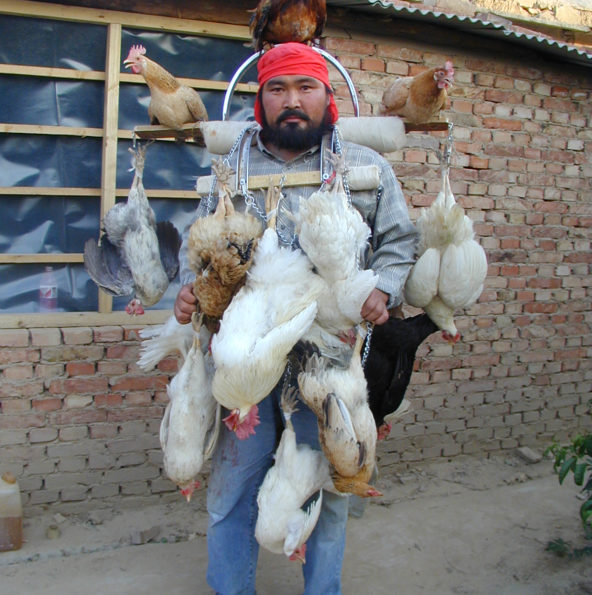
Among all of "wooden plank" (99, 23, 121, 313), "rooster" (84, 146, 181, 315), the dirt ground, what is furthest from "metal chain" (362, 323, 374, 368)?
"wooden plank" (99, 23, 121, 313)

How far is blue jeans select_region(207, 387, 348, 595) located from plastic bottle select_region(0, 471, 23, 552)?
125 centimetres

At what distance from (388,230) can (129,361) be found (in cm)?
181

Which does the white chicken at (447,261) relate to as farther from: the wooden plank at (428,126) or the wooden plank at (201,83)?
the wooden plank at (201,83)

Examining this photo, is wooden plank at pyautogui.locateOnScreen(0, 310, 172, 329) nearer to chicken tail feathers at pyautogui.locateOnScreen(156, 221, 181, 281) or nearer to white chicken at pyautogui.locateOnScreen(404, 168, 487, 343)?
chicken tail feathers at pyautogui.locateOnScreen(156, 221, 181, 281)

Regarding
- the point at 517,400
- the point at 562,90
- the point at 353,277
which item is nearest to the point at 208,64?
the point at 353,277

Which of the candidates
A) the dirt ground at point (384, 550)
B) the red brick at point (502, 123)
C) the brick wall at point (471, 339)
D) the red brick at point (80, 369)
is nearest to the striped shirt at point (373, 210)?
the brick wall at point (471, 339)

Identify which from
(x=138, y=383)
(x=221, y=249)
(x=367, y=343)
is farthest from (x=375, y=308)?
(x=138, y=383)

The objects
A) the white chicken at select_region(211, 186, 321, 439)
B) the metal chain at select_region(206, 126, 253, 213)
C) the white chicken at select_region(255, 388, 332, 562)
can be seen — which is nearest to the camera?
the white chicken at select_region(211, 186, 321, 439)

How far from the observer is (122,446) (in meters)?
3.36

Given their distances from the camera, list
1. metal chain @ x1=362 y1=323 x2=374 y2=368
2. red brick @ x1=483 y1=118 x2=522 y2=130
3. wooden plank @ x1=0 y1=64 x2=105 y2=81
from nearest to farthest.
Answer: metal chain @ x1=362 y1=323 x2=374 y2=368, wooden plank @ x1=0 y1=64 x2=105 y2=81, red brick @ x1=483 y1=118 x2=522 y2=130

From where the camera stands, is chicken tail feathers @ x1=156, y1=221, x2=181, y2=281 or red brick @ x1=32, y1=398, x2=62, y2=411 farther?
red brick @ x1=32, y1=398, x2=62, y2=411

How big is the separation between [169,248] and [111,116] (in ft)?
3.75

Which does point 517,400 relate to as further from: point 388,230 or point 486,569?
point 388,230

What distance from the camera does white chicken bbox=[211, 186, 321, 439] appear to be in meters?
1.82
